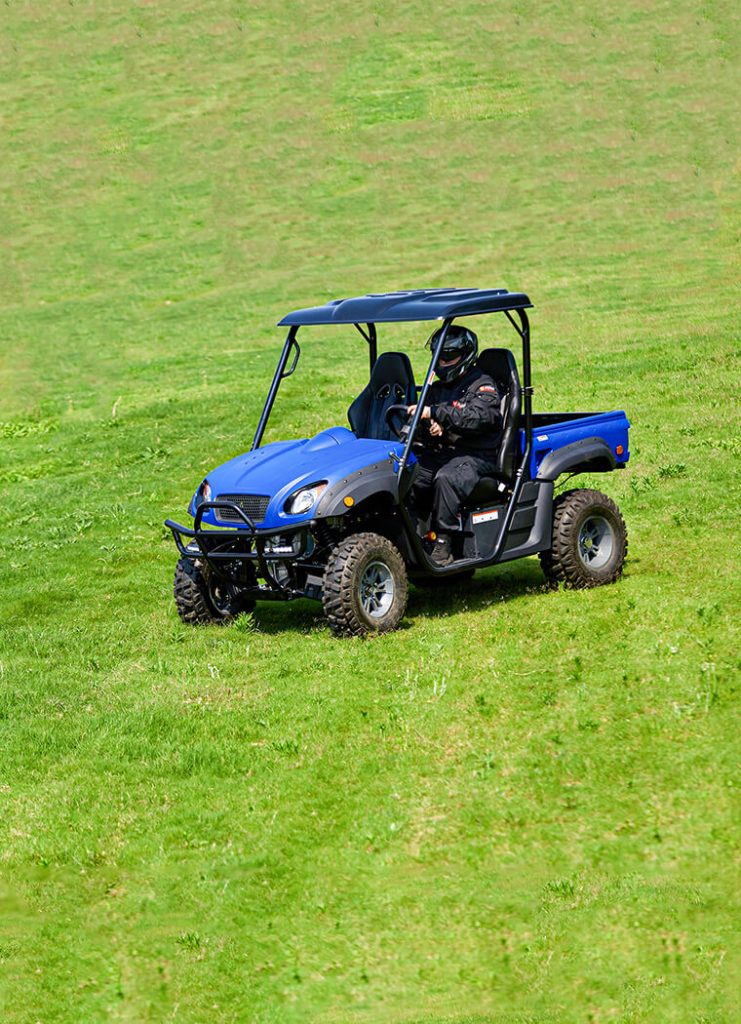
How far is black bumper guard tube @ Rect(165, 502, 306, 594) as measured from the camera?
11.7m

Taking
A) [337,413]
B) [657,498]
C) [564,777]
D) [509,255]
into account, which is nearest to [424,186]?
[509,255]

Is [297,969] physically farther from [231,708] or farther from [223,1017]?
[231,708]

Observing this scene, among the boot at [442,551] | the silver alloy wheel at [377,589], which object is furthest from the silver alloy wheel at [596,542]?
the silver alloy wheel at [377,589]

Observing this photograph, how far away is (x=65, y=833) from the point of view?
350 inches

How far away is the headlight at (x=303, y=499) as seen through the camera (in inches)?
461

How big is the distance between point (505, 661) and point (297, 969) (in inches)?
159

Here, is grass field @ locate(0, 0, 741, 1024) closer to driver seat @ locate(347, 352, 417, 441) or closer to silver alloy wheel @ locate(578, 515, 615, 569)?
silver alloy wheel @ locate(578, 515, 615, 569)

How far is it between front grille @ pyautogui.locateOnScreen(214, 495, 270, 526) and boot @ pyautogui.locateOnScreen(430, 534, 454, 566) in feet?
5.45

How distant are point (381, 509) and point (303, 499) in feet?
3.00

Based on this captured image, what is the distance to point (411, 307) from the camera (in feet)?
39.9

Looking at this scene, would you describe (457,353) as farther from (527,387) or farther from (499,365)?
(527,387)

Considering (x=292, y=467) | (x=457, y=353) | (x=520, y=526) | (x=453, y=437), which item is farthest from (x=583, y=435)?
(x=292, y=467)

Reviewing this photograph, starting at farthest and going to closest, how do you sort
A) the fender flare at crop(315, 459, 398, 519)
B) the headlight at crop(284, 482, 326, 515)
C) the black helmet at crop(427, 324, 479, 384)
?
the black helmet at crop(427, 324, 479, 384) → the headlight at crop(284, 482, 326, 515) → the fender flare at crop(315, 459, 398, 519)

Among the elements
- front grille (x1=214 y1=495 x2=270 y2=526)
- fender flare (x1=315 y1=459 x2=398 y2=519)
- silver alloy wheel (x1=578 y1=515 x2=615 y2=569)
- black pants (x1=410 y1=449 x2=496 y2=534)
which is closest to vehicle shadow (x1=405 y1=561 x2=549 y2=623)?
silver alloy wheel (x1=578 y1=515 x2=615 y2=569)
